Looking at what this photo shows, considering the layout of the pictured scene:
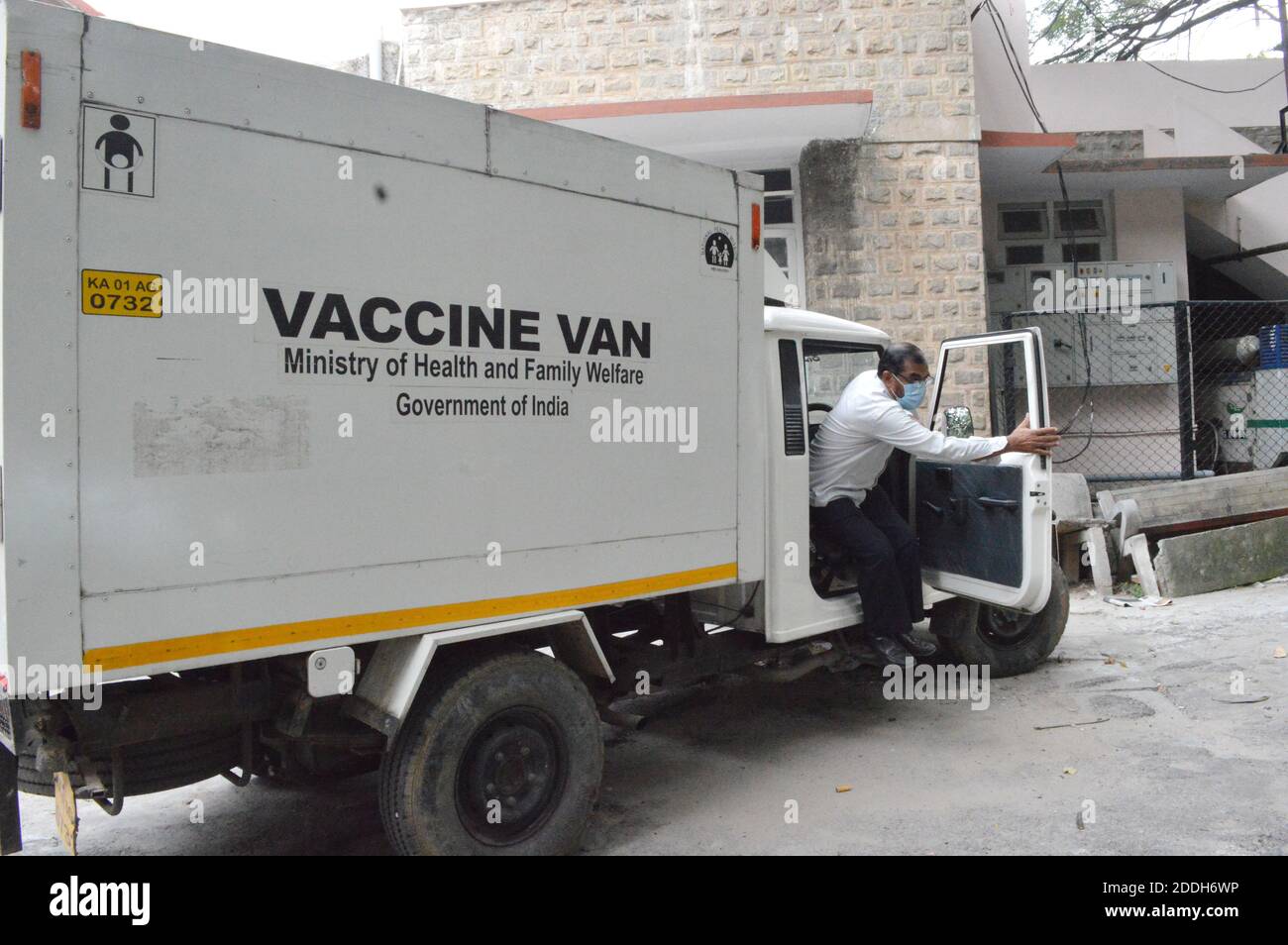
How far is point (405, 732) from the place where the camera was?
3.39 metres

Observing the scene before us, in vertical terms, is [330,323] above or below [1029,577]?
above

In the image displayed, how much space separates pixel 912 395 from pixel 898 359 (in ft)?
0.74

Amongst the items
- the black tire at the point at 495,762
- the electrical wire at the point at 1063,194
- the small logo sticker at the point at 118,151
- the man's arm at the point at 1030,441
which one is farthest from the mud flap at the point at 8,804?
the electrical wire at the point at 1063,194

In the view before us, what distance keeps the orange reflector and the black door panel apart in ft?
14.6

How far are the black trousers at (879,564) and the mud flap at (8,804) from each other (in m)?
3.61

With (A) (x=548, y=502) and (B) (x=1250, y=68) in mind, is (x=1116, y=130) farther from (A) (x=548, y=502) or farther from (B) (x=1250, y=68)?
(A) (x=548, y=502)

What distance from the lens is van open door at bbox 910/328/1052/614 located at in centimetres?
507

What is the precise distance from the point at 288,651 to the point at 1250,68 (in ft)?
48.1

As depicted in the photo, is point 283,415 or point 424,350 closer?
point 283,415

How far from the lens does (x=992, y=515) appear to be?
17.1ft

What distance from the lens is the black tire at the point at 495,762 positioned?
336 cm

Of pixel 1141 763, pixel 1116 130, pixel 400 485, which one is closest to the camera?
pixel 400 485
